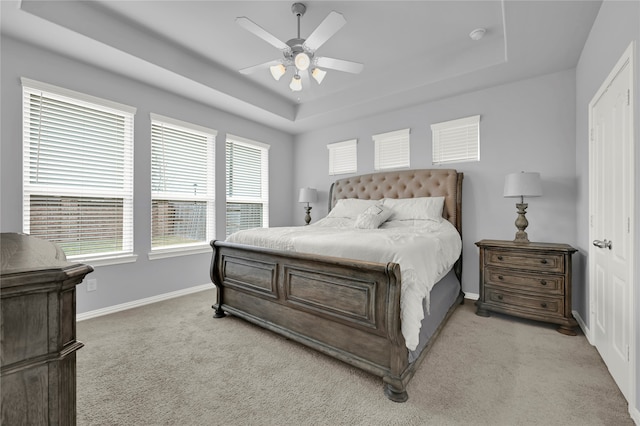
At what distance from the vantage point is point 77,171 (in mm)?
3020

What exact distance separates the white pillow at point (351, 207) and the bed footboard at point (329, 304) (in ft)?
6.05

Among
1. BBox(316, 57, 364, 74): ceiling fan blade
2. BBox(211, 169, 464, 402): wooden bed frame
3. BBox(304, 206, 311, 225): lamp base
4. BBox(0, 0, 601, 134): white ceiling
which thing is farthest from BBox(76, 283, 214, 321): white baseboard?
BBox(316, 57, 364, 74): ceiling fan blade

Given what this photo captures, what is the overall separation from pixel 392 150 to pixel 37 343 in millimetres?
4383

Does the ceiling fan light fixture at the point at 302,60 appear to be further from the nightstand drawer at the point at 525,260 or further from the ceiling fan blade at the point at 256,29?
the nightstand drawer at the point at 525,260

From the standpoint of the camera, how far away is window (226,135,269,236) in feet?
15.3

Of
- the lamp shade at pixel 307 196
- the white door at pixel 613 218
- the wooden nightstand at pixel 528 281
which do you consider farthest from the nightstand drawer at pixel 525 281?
the lamp shade at pixel 307 196

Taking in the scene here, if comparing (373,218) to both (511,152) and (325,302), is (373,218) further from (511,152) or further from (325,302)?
(511,152)

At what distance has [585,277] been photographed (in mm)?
2762

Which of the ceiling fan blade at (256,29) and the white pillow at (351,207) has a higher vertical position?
the ceiling fan blade at (256,29)

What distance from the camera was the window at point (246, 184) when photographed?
4656 millimetres

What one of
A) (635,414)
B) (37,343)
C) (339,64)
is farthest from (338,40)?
(635,414)

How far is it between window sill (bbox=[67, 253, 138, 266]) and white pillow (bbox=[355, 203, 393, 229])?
276 centimetres

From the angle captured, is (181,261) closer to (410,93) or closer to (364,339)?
(364,339)

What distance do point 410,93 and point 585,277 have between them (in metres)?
2.83
